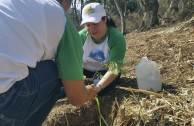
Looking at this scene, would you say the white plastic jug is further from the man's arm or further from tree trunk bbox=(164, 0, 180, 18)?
tree trunk bbox=(164, 0, 180, 18)

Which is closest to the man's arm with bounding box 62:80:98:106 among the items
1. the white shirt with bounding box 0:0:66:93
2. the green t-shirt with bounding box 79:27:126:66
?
the white shirt with bounding box 0:0:66:93

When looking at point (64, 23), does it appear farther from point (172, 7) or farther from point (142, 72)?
point (172, 7)

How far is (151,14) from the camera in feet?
31.7

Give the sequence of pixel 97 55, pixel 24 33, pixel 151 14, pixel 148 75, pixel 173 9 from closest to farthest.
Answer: pixel 24 33 < pixel 148 75 < pixel 97 55 < pixel 151 14 < pixel 173 9

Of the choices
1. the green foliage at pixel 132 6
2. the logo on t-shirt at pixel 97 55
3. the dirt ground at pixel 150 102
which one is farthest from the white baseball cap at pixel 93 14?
the green foliage at pixel 132 6

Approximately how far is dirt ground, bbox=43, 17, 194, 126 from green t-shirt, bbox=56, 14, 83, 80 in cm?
79

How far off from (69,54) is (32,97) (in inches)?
10.4

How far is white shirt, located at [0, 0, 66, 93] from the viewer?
64.7 inches

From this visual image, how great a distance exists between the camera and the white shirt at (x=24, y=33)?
164cm

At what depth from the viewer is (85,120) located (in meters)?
3.14

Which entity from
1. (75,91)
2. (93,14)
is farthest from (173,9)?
(75,91)

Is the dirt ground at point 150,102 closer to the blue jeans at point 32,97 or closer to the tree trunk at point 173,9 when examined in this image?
the blue jeans at point 32,97

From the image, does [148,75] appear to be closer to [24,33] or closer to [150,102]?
[150,102]

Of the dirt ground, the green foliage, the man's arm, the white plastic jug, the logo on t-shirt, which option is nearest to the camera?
the man's arm
